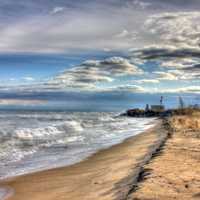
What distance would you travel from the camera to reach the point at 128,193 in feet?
26.8

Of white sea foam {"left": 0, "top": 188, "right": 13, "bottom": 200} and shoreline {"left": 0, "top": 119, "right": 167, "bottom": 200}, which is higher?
shoreline {"left": 0, "top": 119, "right": 167, "bottom": 200}

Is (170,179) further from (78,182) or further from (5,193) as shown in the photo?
(5,193)

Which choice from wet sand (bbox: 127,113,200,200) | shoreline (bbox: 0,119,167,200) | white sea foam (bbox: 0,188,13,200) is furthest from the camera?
white sea foam (bbox: 0,188,13,200)

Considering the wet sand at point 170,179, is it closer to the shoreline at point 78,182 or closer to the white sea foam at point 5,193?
the shoreline at point 78,182

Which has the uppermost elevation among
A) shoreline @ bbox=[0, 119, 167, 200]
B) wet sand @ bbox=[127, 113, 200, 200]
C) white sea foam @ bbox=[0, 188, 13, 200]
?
wet sand @ bbox=[127, 113, 200, 200]

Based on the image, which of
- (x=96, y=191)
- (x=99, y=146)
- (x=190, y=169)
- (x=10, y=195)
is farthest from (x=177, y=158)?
(x=99, y=146)

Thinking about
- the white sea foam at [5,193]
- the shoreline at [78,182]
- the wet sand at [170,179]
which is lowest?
the white sea foam at [5,193]

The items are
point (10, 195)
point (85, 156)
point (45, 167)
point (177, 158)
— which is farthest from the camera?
point (85, 156)

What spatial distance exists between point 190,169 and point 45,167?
5.59m

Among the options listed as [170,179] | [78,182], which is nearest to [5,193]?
[78,182]

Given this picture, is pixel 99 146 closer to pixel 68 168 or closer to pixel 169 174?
pixel 68 168

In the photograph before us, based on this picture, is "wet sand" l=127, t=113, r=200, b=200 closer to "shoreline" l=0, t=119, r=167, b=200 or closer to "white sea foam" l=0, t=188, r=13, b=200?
"shoreline" l=0, t=119, r=167, b=200

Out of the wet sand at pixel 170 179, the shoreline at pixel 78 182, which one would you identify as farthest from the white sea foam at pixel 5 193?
the wet sand at pixel 170 179

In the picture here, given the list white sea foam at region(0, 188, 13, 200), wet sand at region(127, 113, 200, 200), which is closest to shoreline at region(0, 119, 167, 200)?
white sea foam at region(0, 188, 13, 200)
